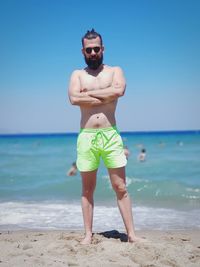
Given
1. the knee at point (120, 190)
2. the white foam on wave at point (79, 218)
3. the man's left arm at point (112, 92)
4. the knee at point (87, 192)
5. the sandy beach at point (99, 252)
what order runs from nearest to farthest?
the sandy beach at point (99, 252), the man's left arm at point (112, 92), the knee at point (120, 190), the knee at point (87, 192), the white foam on wave at point (79, 218)

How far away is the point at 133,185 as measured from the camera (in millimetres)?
12211

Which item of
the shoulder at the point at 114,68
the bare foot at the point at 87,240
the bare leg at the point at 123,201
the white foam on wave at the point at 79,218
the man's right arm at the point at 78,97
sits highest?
the shoulder at the point at 114,68

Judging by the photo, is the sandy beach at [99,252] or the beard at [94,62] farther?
the beard at [94,62]

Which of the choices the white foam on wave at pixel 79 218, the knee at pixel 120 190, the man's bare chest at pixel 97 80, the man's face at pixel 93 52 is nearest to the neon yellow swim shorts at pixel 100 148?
the knee at pixel 120 190

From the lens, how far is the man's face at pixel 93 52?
4.52 meters

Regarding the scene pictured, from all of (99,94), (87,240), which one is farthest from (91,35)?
(87,240)

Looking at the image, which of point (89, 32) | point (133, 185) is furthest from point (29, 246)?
point (133, 185)

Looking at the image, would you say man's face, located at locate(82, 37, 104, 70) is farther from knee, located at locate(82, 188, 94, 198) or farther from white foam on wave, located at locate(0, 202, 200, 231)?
white foam on wave, located at locate(0, 202, 200, 231)

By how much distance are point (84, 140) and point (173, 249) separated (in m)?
1.59

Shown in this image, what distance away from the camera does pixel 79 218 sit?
273 inches

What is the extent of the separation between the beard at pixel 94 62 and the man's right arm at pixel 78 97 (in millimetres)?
240

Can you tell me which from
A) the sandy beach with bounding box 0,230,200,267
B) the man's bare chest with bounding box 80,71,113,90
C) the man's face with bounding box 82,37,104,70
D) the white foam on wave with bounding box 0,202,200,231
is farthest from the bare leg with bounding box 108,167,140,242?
the white foam on wave with bounding box 0,202,200,231

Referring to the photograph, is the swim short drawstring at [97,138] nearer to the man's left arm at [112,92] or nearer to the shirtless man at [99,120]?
the shirtless man at [99,120]

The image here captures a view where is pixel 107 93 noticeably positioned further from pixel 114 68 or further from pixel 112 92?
pixel 114 68
